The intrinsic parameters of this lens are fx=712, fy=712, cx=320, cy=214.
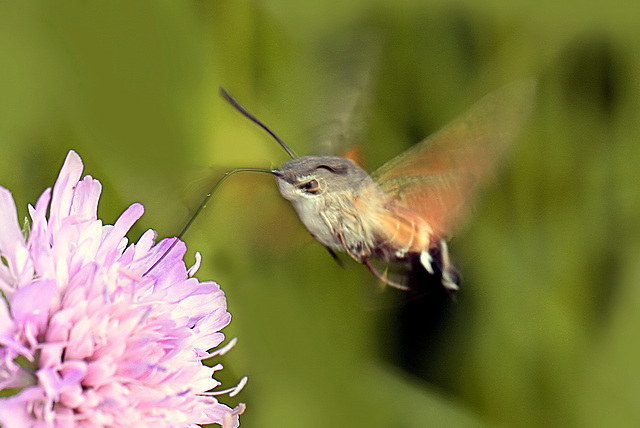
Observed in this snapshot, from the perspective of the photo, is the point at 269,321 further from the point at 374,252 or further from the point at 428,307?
the point at 374,252

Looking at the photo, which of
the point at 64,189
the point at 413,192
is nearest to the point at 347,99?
the point at 413,192

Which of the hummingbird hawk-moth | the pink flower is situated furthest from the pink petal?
the hummingbird hawk-moth

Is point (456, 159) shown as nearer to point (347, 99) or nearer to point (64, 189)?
point (347, 99)

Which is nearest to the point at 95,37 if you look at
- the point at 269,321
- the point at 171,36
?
the point at 171,36

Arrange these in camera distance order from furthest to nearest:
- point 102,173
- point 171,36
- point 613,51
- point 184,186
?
point 613,51
point 171,36
point 102,173
point 184,186

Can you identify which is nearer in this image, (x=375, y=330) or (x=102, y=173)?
(x=102, y=173)

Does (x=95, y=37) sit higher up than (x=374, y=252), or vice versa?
(x=95, y=37)

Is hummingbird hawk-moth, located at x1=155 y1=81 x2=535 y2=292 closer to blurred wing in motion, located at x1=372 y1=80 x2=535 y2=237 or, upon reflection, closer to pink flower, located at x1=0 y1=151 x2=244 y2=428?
blurred wing in motion, located at x1=372 y1=80 x2=535 y2=237

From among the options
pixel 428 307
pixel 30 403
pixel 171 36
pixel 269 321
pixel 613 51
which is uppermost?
pixel 171 36
